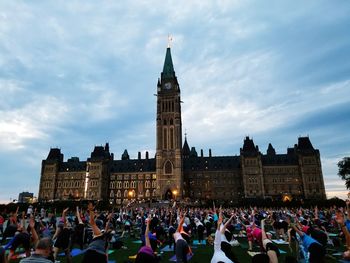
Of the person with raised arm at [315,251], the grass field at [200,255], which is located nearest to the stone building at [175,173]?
the grass field at [200,255]

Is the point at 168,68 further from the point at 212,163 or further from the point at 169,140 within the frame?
the point at 212,163

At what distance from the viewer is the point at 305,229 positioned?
35.6 ft

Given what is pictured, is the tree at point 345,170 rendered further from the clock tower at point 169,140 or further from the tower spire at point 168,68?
the tower spire at point 168,68

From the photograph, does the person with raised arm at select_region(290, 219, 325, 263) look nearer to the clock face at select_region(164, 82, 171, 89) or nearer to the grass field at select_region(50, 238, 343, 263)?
the grass field at select_region(50, 238, 343, 263)

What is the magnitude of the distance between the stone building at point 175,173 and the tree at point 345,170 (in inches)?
761

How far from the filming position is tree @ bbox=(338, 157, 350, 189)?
68625mm

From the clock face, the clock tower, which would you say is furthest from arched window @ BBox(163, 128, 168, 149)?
the clock face

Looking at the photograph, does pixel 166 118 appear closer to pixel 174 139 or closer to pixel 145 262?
pixel 174 139

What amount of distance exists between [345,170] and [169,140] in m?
52.3

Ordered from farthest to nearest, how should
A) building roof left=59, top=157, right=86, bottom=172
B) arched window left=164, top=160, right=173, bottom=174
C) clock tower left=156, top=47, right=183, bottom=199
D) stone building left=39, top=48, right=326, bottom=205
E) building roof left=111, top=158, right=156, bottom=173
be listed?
building roof left=59, top=157, right=86, bottom=172 → building roof left=111, top=158, right=156, bottom=173 → stone building left=39, top=48, right=326, bottom=205 → arched window left=164, top=160, right=173, bottom=174 → clock tower left=156, top=47, right=183, bottom=199

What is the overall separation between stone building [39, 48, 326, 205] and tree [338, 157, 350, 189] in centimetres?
1932

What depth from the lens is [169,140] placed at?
291 feet

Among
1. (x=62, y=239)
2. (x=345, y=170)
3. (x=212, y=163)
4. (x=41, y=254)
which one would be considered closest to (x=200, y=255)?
(x=62, y=239)

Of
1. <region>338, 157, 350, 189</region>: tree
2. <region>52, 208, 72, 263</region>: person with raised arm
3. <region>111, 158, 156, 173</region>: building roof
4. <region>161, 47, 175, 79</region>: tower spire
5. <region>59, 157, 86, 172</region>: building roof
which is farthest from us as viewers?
<region>59, 157, 86, 172</region>: building roof
